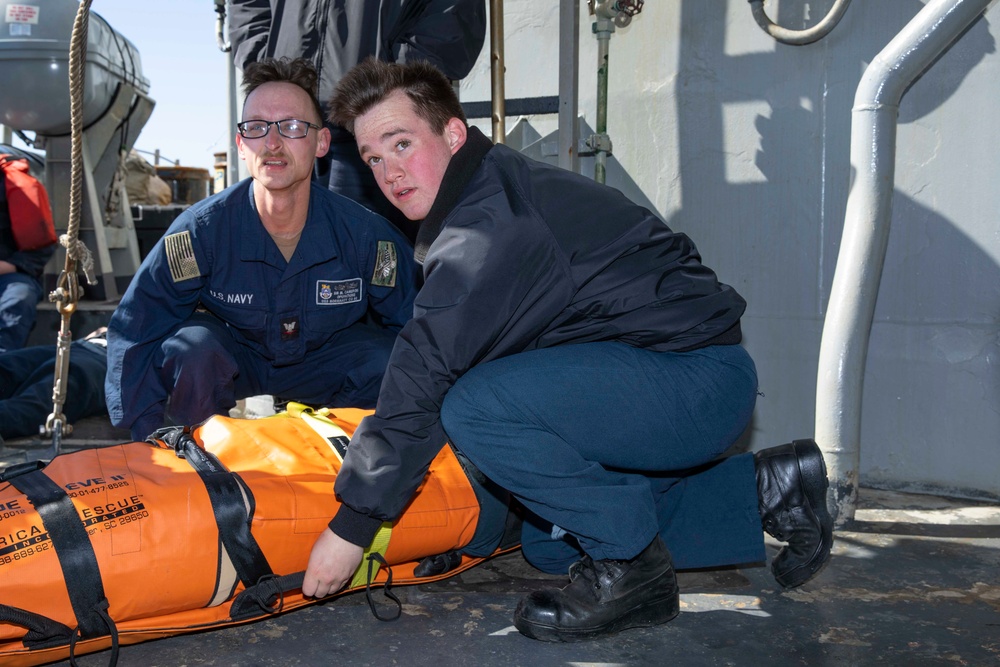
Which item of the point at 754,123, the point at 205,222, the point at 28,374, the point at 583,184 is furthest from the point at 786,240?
the point at 28,374

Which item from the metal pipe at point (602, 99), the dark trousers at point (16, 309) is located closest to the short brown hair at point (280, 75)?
the metal pipe at point (602, 99)

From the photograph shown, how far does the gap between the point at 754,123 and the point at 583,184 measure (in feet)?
4.96

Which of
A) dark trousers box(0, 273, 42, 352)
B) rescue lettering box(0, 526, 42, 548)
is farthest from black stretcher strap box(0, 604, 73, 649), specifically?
dark trousers box(0, 273, 42, 352)

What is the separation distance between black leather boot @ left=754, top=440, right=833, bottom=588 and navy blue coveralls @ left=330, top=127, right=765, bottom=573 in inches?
10.7

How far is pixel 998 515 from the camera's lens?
9.07 ft

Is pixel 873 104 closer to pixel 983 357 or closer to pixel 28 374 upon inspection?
pixel 983 357

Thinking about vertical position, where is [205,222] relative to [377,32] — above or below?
below

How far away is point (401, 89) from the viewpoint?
1.98 m

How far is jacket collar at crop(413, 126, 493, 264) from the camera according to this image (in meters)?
1.87

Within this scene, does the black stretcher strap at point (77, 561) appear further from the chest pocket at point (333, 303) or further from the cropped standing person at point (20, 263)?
the cropped standing person at point (20, 263)

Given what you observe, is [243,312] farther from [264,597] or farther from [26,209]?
[26,209]

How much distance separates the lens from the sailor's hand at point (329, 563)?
176 cm

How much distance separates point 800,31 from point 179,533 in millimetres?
2581

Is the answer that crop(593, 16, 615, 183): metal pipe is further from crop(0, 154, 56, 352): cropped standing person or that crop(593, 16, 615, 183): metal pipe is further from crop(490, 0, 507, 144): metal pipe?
crop(0, 154, 56, 352): cropped standing person
